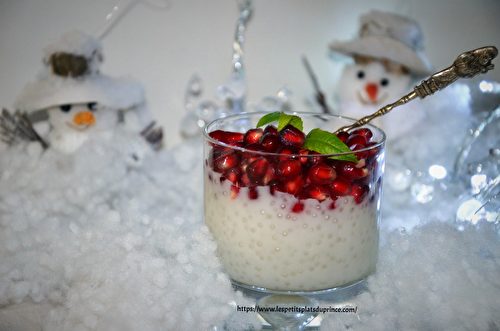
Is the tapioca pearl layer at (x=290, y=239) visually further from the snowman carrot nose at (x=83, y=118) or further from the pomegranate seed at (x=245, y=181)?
the snowman carrot nose at (x=83, y=118)

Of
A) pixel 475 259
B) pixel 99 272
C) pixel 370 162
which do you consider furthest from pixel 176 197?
pixel 475 259

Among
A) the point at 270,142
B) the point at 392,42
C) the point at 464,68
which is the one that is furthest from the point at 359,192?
the point at 392,42

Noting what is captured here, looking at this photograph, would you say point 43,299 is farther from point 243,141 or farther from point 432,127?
point 432,127

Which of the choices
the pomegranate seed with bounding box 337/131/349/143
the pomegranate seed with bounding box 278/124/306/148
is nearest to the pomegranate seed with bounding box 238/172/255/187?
the pomegranate seed with bounding box 278/124/306/148

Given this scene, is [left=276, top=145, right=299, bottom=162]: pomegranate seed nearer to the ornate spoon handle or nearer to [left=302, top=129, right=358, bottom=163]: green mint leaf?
[left=302, top=129, right=358, bottom=163]: green mint leaf

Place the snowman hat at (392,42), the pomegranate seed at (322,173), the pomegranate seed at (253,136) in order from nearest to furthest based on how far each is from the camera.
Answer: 1. the pomegranate seed at (322,173)
2. the pomegranate seed at (253,136)
3. the snowman hat at (392,42)

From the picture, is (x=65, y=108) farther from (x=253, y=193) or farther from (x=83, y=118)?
(x=253, y=193)

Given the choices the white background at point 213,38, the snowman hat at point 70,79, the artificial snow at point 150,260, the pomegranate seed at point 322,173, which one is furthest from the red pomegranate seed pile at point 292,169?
the white background at point 213,38

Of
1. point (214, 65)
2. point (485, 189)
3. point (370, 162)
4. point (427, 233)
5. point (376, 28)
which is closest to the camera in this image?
point (370, 162)
